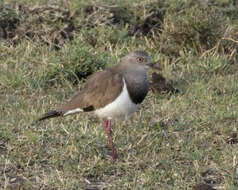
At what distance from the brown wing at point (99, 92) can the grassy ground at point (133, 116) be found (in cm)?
31

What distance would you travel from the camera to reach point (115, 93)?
214 inches

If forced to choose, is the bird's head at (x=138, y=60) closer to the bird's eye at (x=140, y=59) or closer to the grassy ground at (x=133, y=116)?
the bird's eye at (x=140, y=59)

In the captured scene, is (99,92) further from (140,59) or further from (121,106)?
(140,59)

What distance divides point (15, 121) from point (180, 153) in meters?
1.81

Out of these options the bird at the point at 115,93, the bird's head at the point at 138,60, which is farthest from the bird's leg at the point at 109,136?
the bird's head at the point at 138,60

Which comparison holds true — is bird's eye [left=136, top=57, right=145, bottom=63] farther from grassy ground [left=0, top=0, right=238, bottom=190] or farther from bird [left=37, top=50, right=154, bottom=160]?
grassy ground [left=0, top=0, right=238, bottom=190]

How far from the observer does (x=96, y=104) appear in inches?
219

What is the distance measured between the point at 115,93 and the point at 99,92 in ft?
0.69

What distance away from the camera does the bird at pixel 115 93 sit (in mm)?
5438

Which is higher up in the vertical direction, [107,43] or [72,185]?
[72,185]

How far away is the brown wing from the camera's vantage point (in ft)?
18.0

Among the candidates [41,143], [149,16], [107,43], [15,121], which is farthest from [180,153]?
[149,16]

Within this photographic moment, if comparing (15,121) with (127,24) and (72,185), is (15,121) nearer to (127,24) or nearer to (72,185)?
(72,185)

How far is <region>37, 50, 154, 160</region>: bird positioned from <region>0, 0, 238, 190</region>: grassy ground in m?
0.27
